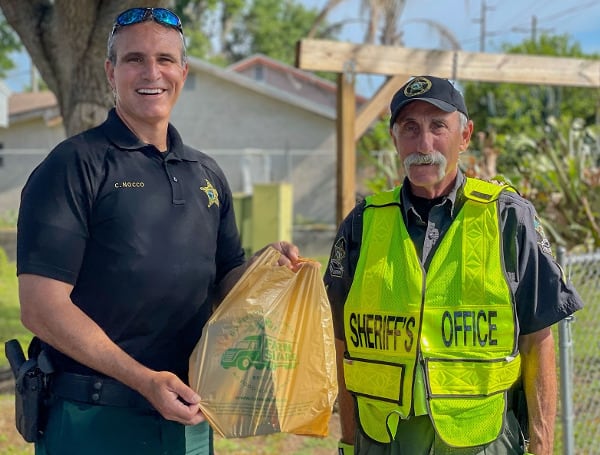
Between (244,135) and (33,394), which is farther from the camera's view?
(244,135)

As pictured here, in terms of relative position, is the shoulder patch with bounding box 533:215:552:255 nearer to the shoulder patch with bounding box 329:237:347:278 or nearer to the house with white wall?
the shoulder patch with bounding box 329:237:347:278

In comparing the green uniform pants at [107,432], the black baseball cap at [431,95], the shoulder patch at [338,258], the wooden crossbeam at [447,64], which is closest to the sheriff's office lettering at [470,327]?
the shoulder patch at [338,258]

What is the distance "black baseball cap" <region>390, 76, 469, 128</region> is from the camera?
99.5 inches

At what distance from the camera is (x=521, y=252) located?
246 cm

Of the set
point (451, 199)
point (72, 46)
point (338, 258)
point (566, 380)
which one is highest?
point (72, 46)

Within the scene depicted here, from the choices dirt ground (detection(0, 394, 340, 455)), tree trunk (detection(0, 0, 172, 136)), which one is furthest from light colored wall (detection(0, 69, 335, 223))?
dirt ground (detection(0, 394, 340, 455))

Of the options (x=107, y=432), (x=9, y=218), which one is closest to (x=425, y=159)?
(x=107, y=432)

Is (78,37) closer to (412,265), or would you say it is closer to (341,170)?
(341,170)

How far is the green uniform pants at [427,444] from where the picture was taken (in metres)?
2.44

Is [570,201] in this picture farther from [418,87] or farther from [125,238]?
[125,238]

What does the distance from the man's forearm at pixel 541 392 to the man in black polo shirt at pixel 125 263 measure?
0.85m

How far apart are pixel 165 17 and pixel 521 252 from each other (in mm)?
1352

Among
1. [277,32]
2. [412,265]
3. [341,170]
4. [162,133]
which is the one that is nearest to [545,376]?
[412,265]

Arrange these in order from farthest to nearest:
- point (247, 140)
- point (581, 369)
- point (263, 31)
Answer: point (263, 31)
point (247, 140)
point (581, 369)
